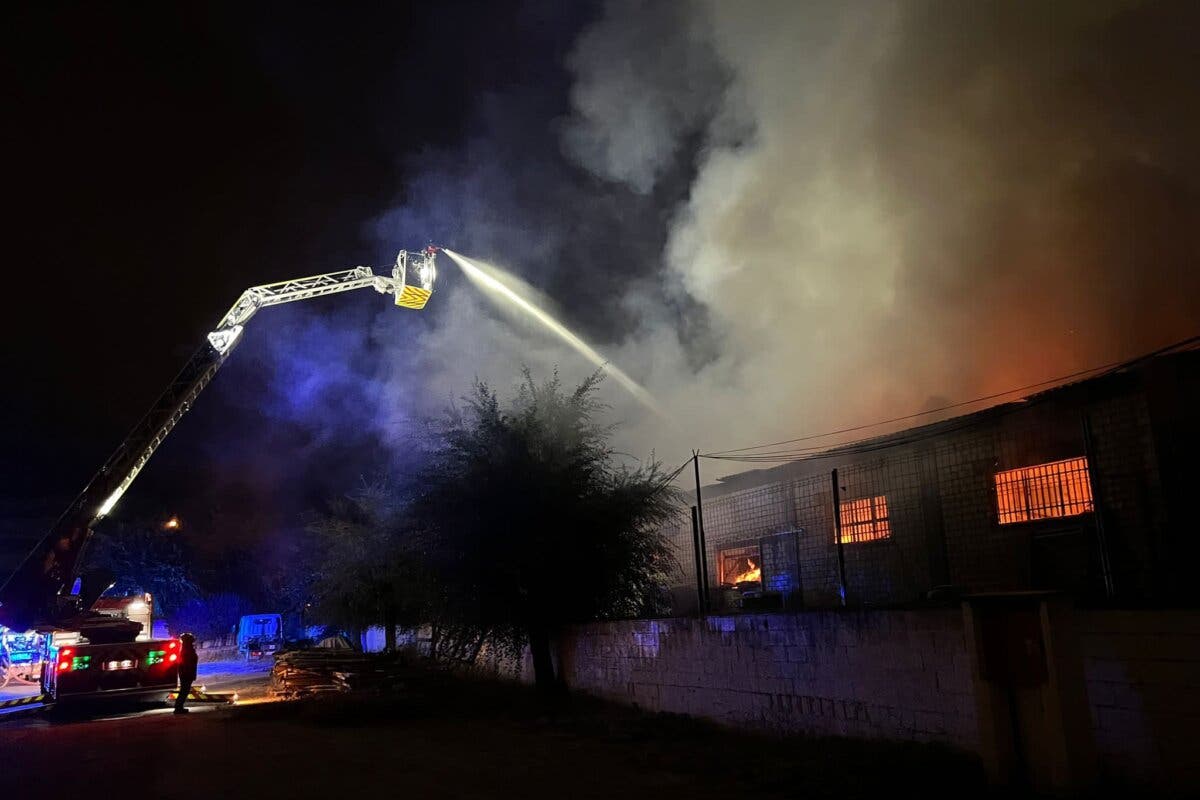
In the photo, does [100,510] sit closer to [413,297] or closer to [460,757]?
[413,297]

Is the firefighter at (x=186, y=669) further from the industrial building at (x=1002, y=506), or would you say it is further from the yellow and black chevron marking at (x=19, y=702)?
the industrial building at (x=1002, y=506)

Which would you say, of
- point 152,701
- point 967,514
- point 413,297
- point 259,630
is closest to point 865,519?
point 967,514

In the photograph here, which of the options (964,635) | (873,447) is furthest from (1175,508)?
(964,635)

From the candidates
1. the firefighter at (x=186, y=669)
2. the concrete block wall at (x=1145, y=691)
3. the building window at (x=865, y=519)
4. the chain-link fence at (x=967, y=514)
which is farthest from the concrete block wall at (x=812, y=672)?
the firefighter at (x=186, y=669)

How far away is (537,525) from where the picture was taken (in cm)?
1403

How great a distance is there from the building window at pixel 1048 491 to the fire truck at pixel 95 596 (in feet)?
53.0

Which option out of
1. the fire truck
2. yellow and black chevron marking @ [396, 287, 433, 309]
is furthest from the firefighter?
yellow and black chevron marking @ [396, 287, 433, 309]

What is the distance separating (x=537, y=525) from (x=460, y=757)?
521 cm

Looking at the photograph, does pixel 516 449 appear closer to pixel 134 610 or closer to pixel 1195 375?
pixel 1195 375

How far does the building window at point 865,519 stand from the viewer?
14445mm

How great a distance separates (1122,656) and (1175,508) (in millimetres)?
6015

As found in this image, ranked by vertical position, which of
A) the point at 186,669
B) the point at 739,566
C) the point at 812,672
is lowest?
the point at 186,669

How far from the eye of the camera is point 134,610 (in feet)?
71.0

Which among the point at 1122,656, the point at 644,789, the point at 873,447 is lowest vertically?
the point at 644,789
